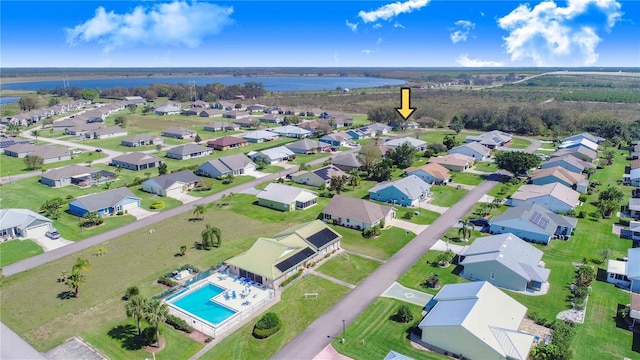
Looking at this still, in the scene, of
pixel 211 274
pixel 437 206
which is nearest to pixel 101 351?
pixel 211 274

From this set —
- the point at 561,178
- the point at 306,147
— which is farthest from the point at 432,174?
the point at 306,147

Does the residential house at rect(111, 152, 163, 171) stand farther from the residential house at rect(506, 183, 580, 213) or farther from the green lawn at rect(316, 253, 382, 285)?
the residential house at rect(506, 183, 580, 213)

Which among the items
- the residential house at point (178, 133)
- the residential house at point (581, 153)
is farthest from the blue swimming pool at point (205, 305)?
the residential house at point (178, 133)

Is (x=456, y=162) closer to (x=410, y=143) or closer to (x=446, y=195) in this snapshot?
(x=446, y=195)

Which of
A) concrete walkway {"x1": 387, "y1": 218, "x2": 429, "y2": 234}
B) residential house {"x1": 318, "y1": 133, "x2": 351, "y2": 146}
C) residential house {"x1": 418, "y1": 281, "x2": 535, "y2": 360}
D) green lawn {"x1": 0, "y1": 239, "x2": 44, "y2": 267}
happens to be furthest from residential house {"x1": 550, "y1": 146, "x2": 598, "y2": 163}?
green lawn {"x1": 0, "y1": 239, "x2": 44, "y2": 267}

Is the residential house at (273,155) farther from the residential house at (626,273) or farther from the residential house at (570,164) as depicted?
the residential house at (626,273)

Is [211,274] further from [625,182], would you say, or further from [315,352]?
[625,182]
